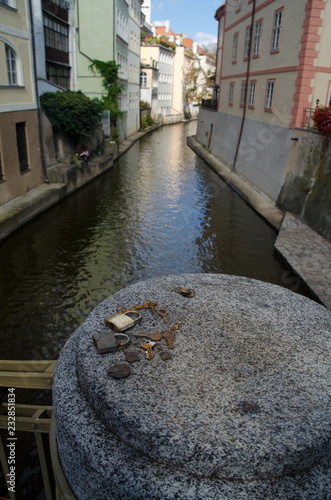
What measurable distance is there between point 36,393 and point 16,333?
7.09 feet

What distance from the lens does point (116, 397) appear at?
9.86 feet

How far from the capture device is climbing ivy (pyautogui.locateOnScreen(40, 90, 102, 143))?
2061cm

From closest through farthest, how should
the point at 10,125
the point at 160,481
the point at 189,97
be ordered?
1. the point at 160,481
2. the point at 10,125
3. the point at 189,97

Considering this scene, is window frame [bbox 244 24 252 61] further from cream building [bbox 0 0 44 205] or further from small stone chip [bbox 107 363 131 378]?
small stone chip [bbox 107 363 131 378]

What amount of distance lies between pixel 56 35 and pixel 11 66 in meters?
13.7

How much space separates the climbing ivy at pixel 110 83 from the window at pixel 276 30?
1605 cm

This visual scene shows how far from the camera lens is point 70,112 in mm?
20984

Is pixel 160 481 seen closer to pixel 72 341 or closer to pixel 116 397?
pixel 116 397

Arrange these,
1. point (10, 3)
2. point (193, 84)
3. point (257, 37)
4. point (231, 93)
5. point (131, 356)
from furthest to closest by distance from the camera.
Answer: point (193, 84) < point (231, 93) < point (257, 37) < point (10, 3) < point (131, 356)

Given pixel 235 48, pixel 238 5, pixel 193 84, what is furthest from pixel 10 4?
pixel 193 84

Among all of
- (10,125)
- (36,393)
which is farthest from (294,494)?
(10,125)

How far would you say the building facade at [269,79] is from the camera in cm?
1527

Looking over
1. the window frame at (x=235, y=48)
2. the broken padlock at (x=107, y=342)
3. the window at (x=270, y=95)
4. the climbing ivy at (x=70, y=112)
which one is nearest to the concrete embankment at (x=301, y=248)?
the window at (x=270, y=95)

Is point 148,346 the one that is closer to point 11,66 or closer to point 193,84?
point 11,66
